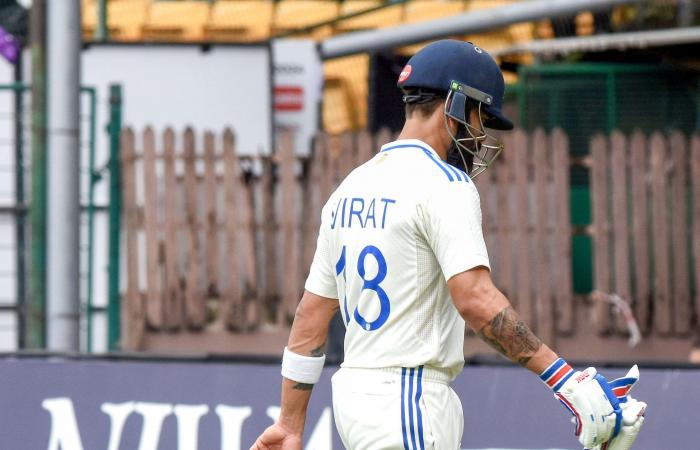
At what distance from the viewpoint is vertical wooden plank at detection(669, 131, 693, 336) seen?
10.3 metres

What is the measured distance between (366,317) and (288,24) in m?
9.72

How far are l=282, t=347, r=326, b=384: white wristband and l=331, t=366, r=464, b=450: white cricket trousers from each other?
0.33m

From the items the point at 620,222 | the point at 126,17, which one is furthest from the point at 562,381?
the point at 126,17

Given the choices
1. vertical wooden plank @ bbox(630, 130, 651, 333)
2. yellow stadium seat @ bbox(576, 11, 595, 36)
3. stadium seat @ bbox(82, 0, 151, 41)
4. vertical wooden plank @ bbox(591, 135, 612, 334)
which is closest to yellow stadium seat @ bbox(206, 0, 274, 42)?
stadium seat @ bbox(82, 0, 151, 41)

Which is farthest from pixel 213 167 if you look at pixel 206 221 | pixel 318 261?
pixel 318 261

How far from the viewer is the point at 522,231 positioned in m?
10.4

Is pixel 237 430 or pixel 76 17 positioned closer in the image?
pixel 237 430

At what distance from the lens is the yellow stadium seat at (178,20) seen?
1311 cm

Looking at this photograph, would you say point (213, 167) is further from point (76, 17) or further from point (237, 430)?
point (237, 430)

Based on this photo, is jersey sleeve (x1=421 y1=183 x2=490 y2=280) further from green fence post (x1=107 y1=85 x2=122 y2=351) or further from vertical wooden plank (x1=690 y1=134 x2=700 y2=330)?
vertical wooden plank (x1=690 y1=134 x2=700 y2=330)

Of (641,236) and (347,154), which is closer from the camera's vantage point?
(347,154)

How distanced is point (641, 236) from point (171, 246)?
11.1 ft

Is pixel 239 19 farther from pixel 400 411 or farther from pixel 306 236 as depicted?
pixel 400 411

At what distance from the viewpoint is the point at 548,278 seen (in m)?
10.4
